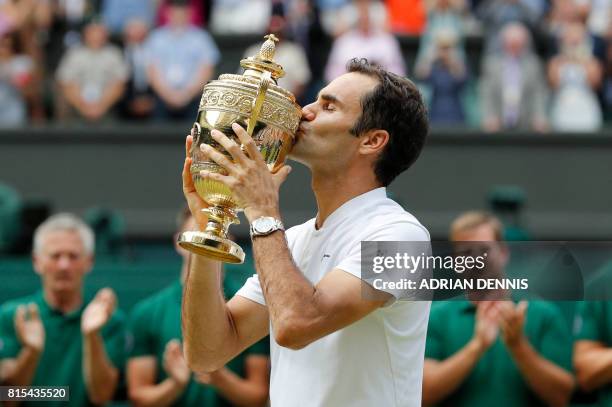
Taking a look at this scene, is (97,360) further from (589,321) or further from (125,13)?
(125,13)

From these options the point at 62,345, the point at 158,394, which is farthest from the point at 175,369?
the point at 62,345

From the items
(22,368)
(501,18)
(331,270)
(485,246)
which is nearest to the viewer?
(331,270)

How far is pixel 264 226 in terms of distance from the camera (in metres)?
3.66

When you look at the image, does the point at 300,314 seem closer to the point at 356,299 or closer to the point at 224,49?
the point at 356,299

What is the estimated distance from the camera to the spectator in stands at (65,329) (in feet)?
21.0

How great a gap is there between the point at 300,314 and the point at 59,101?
8546 mm

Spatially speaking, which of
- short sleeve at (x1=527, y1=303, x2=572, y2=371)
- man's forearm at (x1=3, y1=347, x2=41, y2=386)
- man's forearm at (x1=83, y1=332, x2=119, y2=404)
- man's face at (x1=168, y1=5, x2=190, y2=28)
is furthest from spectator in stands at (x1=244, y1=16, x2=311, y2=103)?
short sleeve at (x1=527, y1=303, x2=572, y2=371)

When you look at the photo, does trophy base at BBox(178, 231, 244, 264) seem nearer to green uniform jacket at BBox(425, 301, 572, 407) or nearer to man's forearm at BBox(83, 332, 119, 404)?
green uniform jacket at BBox(425, 301, 572, 407)

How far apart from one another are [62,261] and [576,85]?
230 inches

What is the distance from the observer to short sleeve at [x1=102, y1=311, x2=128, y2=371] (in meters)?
6.59

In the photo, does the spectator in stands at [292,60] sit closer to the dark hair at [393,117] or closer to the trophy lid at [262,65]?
the dark hair at [393,117]

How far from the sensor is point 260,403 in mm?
6398

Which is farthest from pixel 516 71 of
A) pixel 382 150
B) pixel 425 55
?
pixel 382 150

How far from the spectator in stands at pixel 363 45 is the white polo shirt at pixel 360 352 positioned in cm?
724
